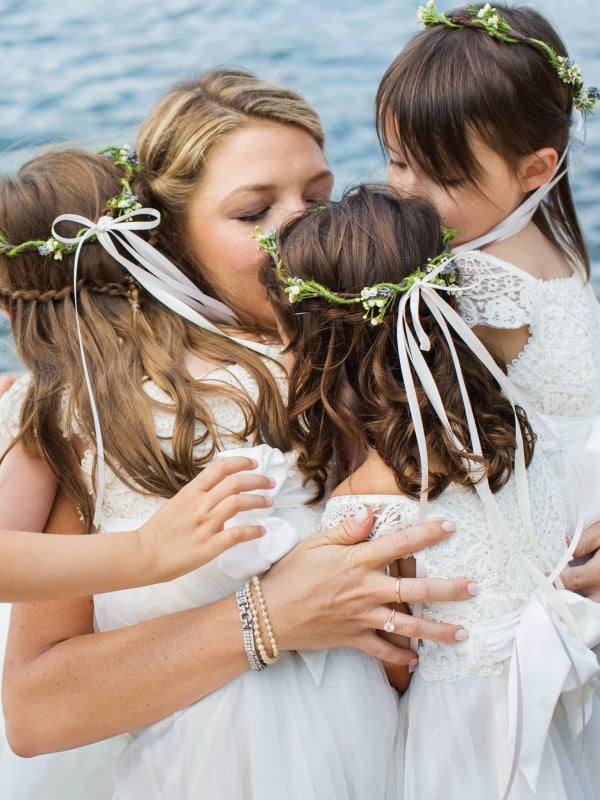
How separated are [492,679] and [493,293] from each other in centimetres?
98

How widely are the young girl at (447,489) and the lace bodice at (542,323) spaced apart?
0.28m

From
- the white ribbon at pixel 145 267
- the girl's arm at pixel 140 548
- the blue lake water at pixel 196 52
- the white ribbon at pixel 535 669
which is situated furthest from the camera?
the blue lake water at pixel 196 52

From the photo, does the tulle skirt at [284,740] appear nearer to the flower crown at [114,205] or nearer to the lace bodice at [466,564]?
the lace bodice at [466,564]

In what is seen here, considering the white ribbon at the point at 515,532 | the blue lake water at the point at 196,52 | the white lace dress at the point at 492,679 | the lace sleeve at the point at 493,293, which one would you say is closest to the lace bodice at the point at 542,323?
the lace sleeve at the point at 493,293

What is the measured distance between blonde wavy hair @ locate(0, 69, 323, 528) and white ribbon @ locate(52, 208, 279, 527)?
0.04 meters

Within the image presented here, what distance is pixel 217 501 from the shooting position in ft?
6.55

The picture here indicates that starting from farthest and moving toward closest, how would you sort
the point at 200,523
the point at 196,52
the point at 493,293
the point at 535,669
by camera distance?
the point at 196,52 → the point at 493,293 → the point at 535,669 → the point at 200,523

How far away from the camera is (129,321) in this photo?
8.65ft

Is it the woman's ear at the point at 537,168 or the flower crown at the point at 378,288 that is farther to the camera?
the woman's ear at the point at 537,168

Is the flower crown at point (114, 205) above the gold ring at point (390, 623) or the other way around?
above

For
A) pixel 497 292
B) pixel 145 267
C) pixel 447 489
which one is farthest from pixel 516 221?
pixel 145 267

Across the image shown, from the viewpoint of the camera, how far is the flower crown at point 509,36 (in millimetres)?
2697

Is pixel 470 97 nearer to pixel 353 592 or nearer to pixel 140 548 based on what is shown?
pixel 353 592

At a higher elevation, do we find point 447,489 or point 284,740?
point 447,489
